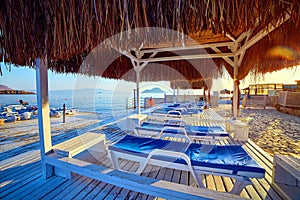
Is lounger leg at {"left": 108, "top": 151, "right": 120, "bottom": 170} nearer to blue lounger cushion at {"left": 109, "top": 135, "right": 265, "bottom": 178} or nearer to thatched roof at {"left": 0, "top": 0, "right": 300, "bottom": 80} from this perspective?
blue lounger cushion at {"left": 109, "top": 135, "right": 265, "bottom": 178}

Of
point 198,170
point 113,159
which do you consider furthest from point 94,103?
point 198,170

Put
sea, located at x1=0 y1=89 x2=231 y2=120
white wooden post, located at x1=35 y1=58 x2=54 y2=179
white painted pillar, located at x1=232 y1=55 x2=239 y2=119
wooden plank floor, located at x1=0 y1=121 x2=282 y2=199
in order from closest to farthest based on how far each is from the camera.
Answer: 1. wooden plank floor, located at x1=0 y1=121 x2=282 y2=199
2. white wooden post, located at x1=35 y1=58 x2=54 y2=179
3. white painted pillar, located at x1=232 y1=55 x2=239 y2=119
4. sea, located at x1=0 y1=89 x2=231 y2=120

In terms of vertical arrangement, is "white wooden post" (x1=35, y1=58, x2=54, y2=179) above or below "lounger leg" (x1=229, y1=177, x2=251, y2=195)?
above

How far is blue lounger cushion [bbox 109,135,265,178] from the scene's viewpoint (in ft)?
4.36

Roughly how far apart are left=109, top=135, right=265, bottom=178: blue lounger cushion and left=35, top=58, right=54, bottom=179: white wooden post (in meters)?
0.83

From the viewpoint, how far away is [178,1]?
96cm

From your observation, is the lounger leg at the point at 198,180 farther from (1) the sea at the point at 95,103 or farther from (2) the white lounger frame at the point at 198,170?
(1) the sea at the point at 95,103

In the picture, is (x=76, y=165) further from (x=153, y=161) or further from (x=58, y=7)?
(x=58, y=7)

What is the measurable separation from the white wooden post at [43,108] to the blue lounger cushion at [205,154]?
83 cm

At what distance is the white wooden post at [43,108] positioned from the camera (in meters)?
1.64

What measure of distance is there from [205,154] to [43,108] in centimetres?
212

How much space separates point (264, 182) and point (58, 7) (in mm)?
2828

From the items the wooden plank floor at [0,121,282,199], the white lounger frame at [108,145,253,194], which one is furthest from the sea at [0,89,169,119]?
the white lounger frame at [108,145,253,194]

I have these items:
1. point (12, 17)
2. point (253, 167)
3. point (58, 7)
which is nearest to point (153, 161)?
point (253, 167)
